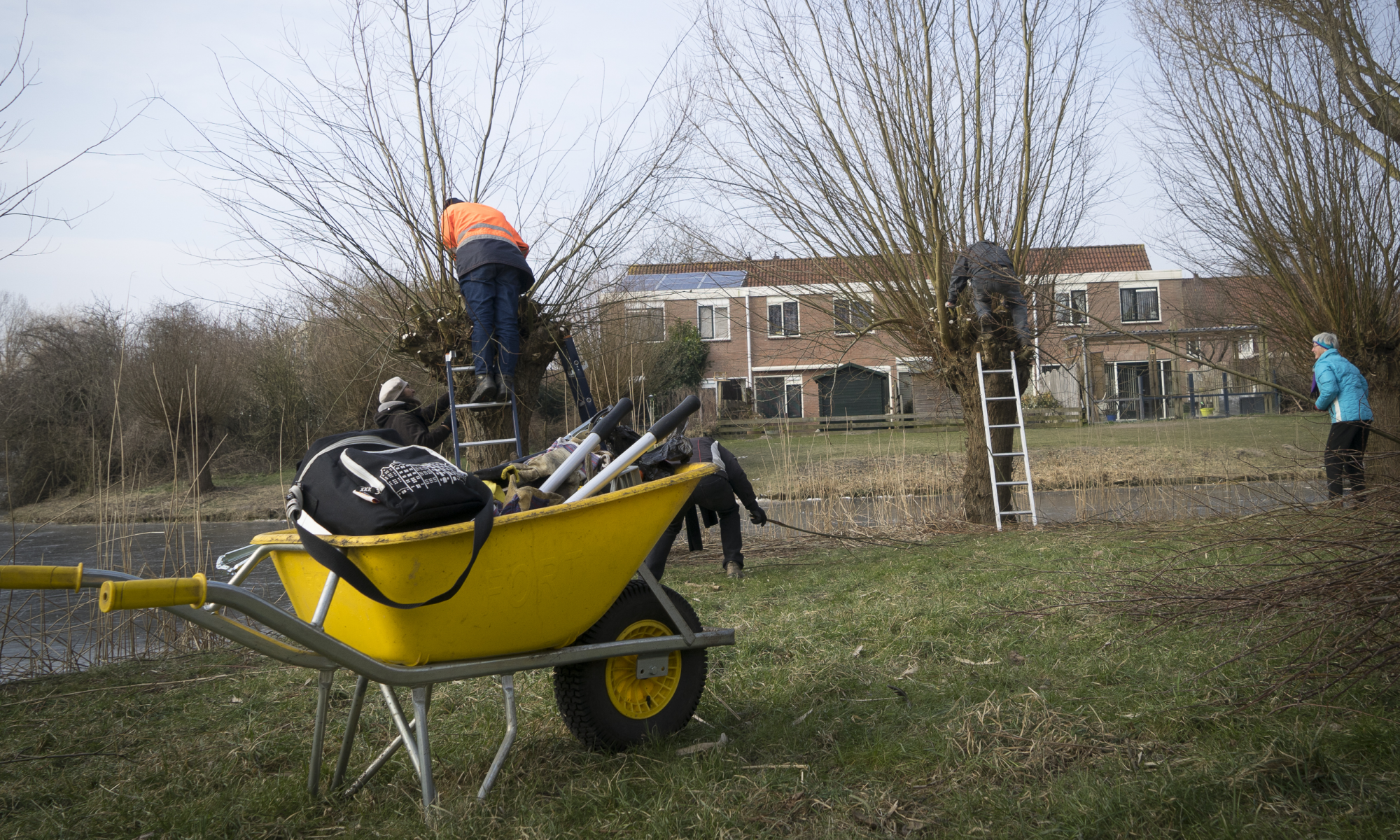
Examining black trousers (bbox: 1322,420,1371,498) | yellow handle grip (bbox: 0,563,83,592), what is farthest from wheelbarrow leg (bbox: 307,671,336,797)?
black trousers (bbox: 1322,420,1371,498)

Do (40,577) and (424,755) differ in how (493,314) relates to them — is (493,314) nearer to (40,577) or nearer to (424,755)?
(424,755)

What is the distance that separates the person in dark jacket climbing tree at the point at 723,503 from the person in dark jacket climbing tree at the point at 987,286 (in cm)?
311

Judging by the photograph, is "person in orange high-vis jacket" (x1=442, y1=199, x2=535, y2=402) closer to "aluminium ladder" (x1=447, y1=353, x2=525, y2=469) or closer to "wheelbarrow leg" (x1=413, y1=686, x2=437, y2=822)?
"aluminium ladder" (x1=447, y1=353, x2=525, y2=469)

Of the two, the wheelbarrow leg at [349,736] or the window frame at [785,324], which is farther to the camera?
the window frame at [785,324]

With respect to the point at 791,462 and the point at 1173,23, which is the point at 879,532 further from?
the point at 1173,23

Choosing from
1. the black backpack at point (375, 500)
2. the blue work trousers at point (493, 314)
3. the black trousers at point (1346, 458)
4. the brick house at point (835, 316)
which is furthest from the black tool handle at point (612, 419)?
the blue work trousers at point (493, 314)

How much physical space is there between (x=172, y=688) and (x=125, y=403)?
16.0m

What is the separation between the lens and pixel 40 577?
191 centimetres

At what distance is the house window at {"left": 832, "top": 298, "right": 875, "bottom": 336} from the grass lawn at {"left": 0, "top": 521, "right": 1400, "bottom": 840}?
4910 mm

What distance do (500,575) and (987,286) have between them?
22.4 ft

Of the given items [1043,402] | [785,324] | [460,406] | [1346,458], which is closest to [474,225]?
[460,406]

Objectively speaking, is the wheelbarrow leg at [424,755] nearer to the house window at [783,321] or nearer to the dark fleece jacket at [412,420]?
the dark fleece jacket at [412,420]

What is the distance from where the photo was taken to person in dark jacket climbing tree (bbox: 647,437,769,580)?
5.76 m

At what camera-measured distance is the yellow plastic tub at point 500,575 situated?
2.31m
